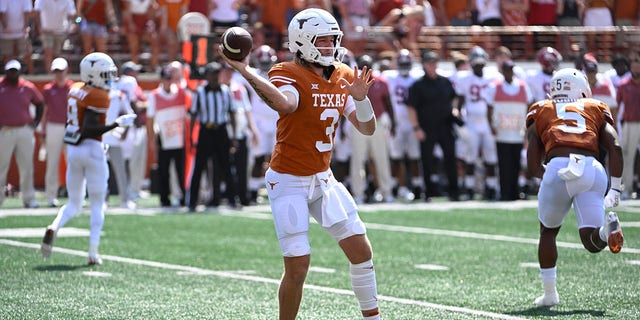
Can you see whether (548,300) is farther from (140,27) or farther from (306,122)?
(140,27)

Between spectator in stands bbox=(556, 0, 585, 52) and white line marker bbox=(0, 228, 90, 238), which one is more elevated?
spectator in stands bbox=(556, 0, 585, 52)

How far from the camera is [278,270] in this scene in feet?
35.9

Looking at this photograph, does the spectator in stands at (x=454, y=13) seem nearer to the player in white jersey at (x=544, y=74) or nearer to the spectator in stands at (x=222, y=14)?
the player in white jersey at (x=544, y=74)

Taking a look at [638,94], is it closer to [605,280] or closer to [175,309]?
[605,280]

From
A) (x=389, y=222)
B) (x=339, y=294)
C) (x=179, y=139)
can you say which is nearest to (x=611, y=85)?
(x=389, y=222)

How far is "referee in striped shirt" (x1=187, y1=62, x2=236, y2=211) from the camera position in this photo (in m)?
16.5

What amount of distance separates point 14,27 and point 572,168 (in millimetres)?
12059

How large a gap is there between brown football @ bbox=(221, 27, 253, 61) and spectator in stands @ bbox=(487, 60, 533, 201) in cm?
1145

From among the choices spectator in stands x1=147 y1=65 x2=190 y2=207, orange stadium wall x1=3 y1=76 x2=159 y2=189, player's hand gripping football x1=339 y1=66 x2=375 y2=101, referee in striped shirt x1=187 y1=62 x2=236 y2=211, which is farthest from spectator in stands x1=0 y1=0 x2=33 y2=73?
player's hand gripping football x1=339 y1=66 x2=375 y2=101

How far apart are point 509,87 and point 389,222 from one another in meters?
3.70

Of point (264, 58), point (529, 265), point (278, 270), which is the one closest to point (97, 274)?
point (278, 270)

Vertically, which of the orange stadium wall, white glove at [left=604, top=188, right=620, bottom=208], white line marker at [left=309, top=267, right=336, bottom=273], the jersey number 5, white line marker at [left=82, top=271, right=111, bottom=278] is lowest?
the orange stadium wall

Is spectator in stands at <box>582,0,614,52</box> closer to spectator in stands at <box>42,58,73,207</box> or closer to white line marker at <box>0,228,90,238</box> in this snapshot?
spectator in stands at <box>42,58,73,207</box>

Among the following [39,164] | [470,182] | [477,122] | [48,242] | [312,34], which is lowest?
[39,164]
